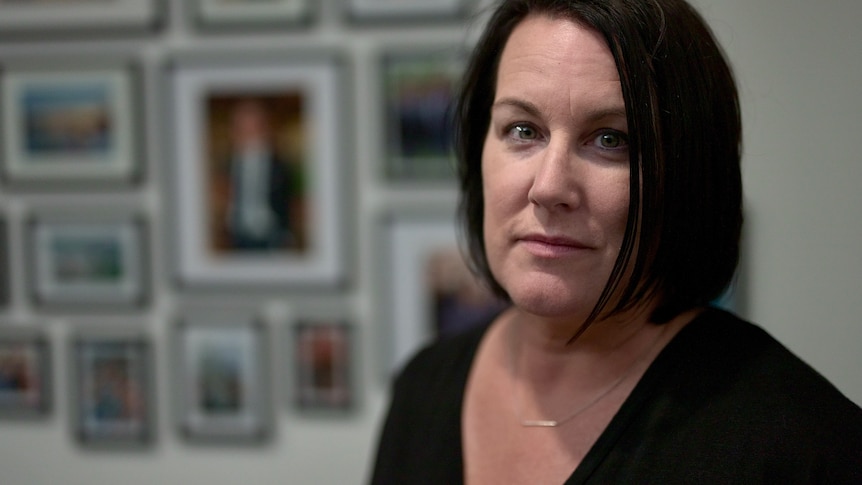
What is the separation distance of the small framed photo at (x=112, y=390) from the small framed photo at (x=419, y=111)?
30.0 inches

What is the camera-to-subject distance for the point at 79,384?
76.8 inches

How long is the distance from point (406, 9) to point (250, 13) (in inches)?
14.0

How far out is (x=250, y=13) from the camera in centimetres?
179

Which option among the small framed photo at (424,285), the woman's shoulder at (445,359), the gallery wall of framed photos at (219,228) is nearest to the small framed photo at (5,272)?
the gallery wall of framed photos at (219,228)

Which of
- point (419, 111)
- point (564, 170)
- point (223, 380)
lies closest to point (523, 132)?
point (564, 170)

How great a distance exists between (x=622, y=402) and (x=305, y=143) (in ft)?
3.76

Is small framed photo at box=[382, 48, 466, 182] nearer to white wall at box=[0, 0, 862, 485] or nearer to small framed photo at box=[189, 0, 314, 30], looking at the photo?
white wall at box=[0, 0, 862, 485]

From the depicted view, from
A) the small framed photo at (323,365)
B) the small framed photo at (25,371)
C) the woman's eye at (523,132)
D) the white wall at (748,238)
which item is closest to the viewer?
the woman's eye at (523,132)

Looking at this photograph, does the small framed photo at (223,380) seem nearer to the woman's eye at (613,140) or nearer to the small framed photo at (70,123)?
the small framed photo at (70,123)

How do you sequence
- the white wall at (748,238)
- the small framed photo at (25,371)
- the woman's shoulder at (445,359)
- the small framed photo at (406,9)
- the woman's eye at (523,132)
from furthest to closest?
1. the small framed photo at (25,371)
2. the small framed photo at (406,9)
3. the white wall at (748,238)
4. the woman's shoulder at (445,359)
5. the woman's eye at (523,132)

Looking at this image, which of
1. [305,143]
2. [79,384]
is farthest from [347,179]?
[79,384]

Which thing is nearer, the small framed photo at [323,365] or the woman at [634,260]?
the woman at [634,260]

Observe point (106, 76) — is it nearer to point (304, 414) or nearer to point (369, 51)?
point (369, 51)

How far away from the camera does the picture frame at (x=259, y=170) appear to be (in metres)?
1.80
